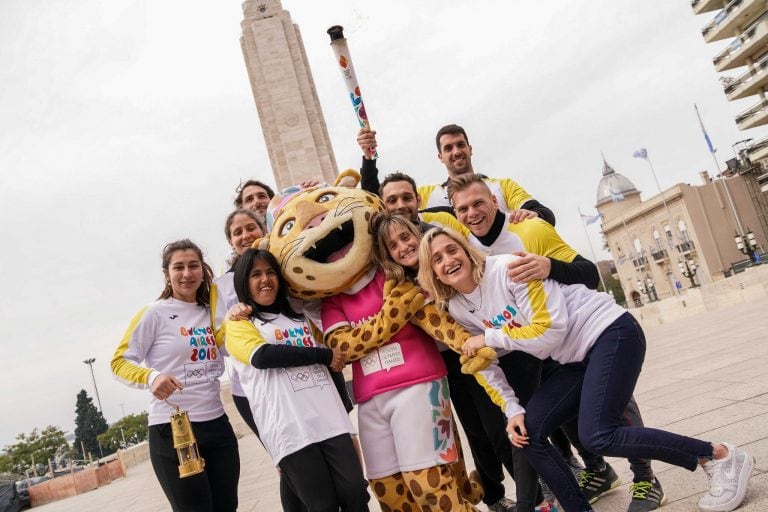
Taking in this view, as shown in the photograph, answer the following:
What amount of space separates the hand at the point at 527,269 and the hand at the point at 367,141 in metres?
1.75

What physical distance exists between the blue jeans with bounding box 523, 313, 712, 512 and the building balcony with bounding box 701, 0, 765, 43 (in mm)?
37252

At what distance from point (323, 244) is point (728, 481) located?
2415mm

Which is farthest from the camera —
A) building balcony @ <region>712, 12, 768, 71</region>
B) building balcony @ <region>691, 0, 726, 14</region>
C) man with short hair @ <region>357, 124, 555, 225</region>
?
building balcony @ <region>691, 0, 726, 14</region>

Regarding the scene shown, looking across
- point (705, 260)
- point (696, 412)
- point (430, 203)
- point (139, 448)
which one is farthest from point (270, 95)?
point (705, 260)

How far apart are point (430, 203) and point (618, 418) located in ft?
7.20

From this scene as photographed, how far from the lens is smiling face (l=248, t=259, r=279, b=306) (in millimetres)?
3320

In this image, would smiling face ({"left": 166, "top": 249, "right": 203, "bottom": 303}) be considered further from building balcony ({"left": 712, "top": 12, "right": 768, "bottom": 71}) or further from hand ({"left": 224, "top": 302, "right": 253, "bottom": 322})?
building balcony ({"left": 712, "top": 12, "right": 768, "bottom": 71})

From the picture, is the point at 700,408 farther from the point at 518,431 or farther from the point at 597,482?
the point at 518,431

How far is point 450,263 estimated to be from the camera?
121 inches

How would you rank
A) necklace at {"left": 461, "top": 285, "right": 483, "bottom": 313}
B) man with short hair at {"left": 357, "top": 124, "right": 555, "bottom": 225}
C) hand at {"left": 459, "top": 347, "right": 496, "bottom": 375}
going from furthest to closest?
man with short hair at {"left": 357, "top": 124, "right": 555, "bottom": 225}, necklace at {"left": 461, "top": 285, "right": 483, "bottom": 313}, hand at {"left": 459, "top": 347, "right": 496, "bottom": 375}

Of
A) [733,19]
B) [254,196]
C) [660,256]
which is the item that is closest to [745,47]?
[733,19]

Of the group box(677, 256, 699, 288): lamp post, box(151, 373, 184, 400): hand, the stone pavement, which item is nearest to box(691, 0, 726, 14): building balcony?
box(677, 256, 699, 288): lamp post

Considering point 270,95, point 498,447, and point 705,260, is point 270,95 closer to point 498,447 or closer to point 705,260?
point 498,447

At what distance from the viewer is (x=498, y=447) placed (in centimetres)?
342
